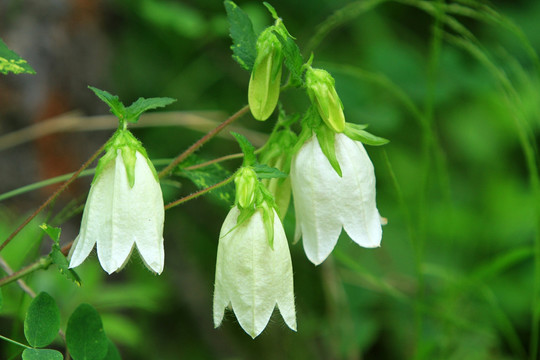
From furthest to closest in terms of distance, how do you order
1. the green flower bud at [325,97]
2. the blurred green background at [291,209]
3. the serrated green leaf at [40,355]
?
the blurred green background at [291,209] → the green flower bud at [325,97] → the serrated green leaf at [40,355]

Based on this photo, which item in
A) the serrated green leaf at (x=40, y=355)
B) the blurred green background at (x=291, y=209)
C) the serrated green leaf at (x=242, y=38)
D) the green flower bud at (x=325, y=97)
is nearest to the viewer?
the serrated green leaf at (x=40, y=355)

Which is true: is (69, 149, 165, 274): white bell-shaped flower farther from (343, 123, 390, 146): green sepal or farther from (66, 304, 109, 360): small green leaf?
(343, 123, 390, 146): green sepal

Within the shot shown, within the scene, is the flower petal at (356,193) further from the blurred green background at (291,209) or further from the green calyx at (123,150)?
the blurred green background at (291,209)

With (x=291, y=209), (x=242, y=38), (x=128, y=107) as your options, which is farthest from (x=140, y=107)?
(x=291, y=209)

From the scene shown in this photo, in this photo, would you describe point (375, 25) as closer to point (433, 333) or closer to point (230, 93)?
point (230, 93)

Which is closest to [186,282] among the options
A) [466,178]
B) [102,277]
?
[102,277]

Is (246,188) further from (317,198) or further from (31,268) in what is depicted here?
(31,268)

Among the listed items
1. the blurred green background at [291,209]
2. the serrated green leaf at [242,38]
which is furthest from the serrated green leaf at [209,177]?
the blurred green background at [291,209]
